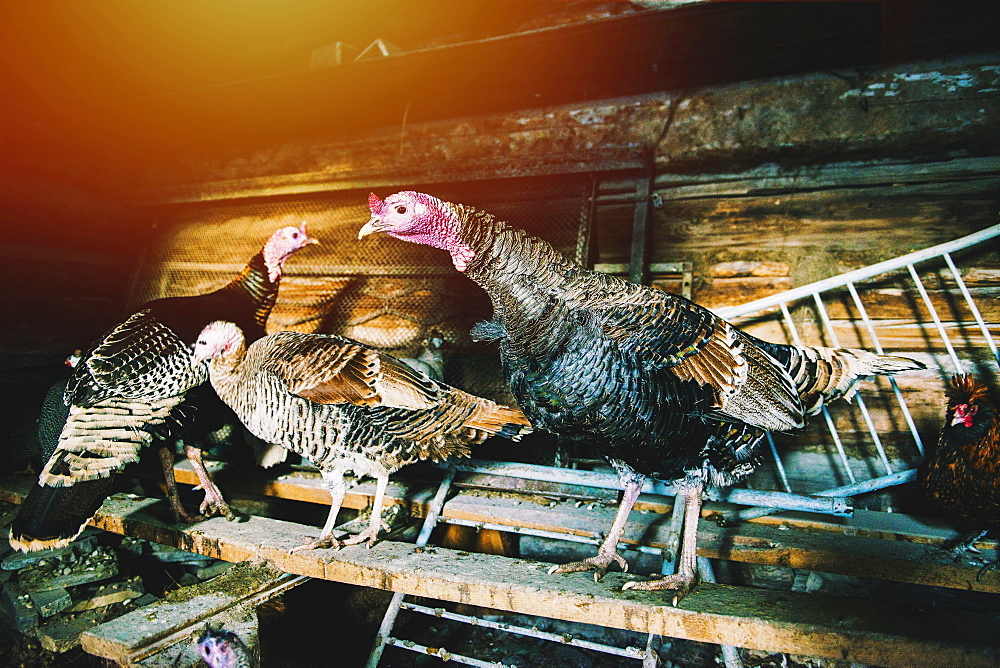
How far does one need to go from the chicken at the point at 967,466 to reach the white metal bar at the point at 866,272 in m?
0.60

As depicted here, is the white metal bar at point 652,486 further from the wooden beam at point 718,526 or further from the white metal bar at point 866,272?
the white metal bar at point 866,272

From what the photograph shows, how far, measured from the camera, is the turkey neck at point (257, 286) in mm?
2938

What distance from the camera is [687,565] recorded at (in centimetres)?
172

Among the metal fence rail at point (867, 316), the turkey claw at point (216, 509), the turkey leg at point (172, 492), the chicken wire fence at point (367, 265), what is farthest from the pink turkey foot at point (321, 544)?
the metal fence rail at point (867, 316)

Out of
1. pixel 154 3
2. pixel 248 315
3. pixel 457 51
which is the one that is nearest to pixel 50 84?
pixel 154 3

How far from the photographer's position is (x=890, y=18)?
2.21 metres

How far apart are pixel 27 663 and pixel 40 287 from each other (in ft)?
9.28

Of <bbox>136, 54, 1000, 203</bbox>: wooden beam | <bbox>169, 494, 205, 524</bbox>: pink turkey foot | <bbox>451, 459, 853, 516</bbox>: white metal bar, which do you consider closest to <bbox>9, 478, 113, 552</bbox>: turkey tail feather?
<bbox>169, 494, 205, 524</bbox>: pink turkey foot

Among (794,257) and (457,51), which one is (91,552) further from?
(794,257)

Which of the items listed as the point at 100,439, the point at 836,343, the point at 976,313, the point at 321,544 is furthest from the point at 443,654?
the point at 976,313

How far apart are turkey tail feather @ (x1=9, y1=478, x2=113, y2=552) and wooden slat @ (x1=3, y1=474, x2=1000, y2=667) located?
0.66 meters

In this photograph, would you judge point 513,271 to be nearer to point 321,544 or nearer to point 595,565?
point 595,565

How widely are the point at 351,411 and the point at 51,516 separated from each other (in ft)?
4.28

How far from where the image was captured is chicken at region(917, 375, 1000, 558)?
1.83 meters
